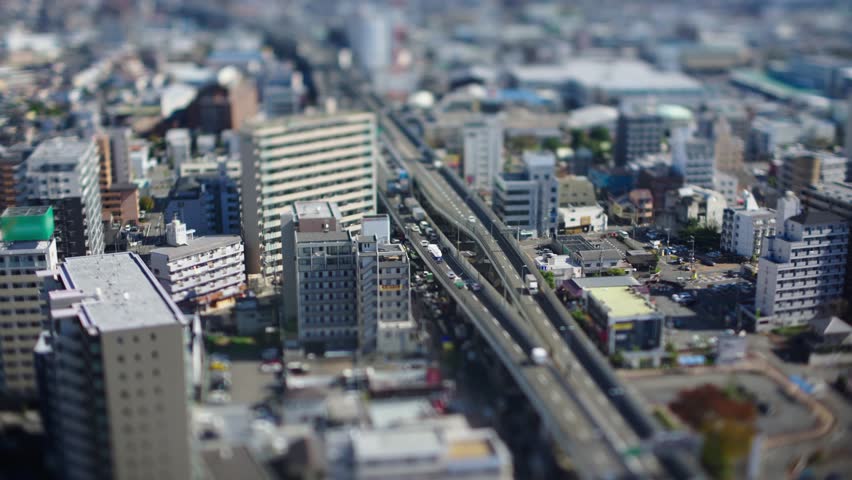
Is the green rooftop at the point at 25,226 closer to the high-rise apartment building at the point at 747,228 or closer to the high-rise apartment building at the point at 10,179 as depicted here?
the high-rise apartment building at the point at 10,179

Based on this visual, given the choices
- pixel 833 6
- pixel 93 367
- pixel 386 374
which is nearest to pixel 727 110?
pixel 386 374

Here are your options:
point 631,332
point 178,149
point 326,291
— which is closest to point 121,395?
point 326,291

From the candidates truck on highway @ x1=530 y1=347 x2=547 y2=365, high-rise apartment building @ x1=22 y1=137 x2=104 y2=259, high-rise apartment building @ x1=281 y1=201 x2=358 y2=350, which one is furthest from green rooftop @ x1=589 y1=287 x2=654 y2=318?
high-rise apartment building @ x1=22 y1=137 x2=104 y2=259

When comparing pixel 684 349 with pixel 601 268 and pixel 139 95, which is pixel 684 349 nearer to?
pixel 601 268

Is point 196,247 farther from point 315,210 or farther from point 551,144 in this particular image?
point 551,144

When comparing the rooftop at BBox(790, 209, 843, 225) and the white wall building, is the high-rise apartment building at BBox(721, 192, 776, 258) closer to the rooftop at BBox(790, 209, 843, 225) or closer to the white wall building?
the rooftop at BBox(790, 209, 843, 225)

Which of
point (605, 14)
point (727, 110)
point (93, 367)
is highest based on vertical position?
point (605, 14)
